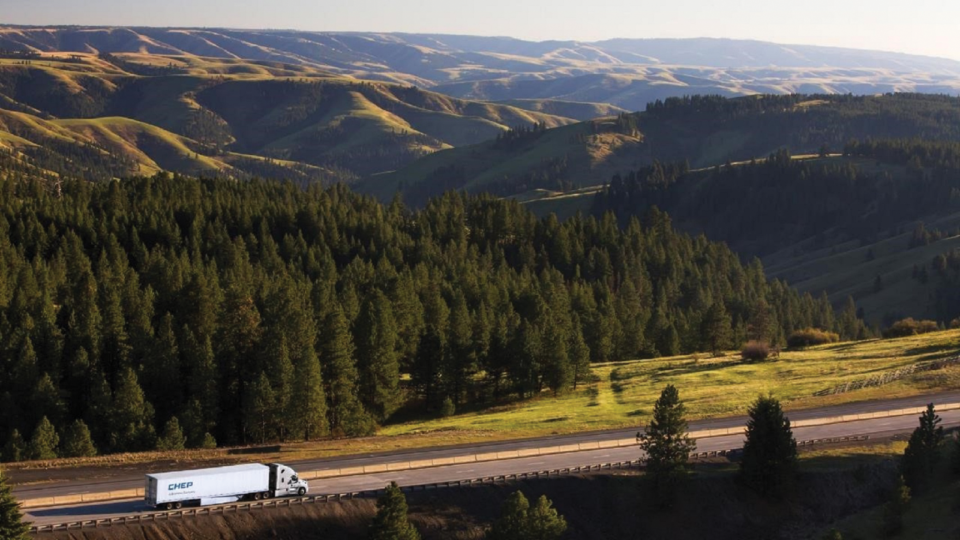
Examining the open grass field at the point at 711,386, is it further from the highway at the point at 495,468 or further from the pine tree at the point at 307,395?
the pine tree at the point at 307,395

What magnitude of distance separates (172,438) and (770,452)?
4945 cm

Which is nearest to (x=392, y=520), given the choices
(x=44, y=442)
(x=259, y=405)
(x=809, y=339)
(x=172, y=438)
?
(x=172, y=438)

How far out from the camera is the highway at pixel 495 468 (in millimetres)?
61781

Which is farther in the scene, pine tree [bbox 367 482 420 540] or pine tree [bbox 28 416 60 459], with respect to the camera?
pine tree [bbox 28 416 60 459]

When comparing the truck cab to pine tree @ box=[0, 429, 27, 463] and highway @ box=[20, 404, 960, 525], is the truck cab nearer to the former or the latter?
highway @ box=[20, 404, 960, 525]

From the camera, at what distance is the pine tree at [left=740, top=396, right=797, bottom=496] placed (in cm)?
7356

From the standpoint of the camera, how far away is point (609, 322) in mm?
146750

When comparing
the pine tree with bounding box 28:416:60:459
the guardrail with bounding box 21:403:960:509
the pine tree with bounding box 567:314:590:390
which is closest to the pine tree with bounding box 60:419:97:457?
Answer: the pine tree with bounding box 28:416:60:459

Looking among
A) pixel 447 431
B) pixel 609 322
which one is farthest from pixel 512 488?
pixel 609 322

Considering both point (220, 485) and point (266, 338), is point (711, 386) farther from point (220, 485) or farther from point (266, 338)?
point (220, 485)

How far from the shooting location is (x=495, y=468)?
256 feet

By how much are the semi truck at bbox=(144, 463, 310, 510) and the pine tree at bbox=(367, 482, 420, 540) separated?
10.4 m

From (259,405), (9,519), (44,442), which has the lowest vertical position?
(44,442)

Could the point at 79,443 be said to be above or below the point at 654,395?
above
